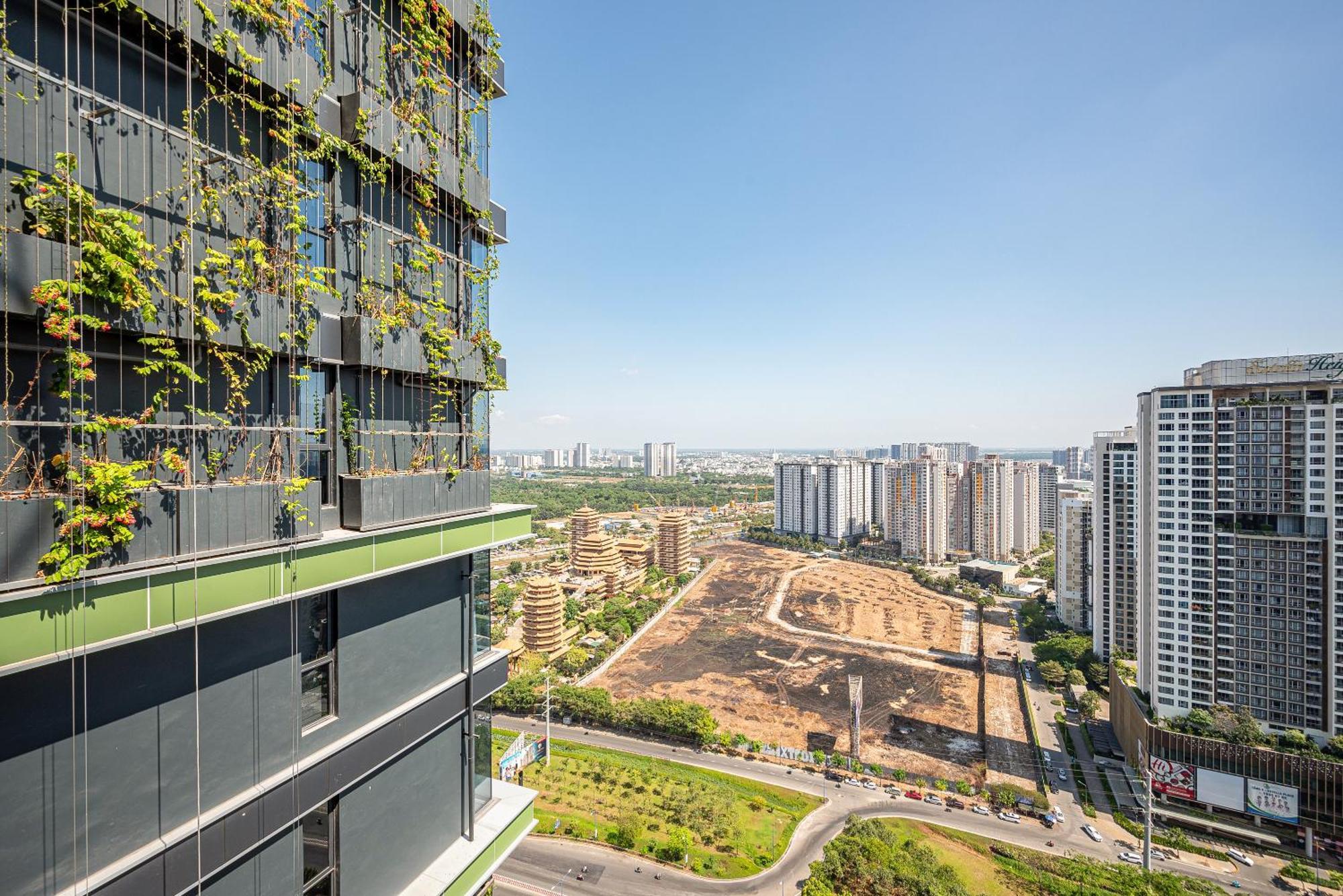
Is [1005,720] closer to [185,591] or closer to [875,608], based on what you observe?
[875,608]

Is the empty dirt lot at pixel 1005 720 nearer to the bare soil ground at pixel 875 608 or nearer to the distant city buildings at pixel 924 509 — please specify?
the bare soil ground at pixel 875 608

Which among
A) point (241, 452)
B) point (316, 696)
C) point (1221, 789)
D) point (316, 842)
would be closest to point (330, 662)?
point (316, 696)

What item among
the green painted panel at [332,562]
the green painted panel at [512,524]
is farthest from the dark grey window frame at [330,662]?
the green painted panel at [512,524]

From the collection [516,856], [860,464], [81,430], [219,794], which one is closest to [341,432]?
[81,430]

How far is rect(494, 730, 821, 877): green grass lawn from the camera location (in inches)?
615

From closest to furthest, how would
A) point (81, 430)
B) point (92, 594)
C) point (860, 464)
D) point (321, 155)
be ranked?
point (92, 594) → point (81, 430) → point (321, 155) → point (860, 464)

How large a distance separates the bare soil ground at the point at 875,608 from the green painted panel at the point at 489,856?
106ft

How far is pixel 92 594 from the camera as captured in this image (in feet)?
6.88

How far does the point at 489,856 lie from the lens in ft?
15.2

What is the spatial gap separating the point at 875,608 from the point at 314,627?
1602 inches

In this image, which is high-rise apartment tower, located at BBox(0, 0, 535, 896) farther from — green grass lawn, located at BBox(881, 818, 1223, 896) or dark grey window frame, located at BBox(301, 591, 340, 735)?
green grass lawn, located at BBox(881, 818, 1223, 896)

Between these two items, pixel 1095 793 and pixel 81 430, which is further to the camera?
pixel 1095 793

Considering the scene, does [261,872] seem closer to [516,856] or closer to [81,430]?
[81,430]

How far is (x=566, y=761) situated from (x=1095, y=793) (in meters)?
18.2
